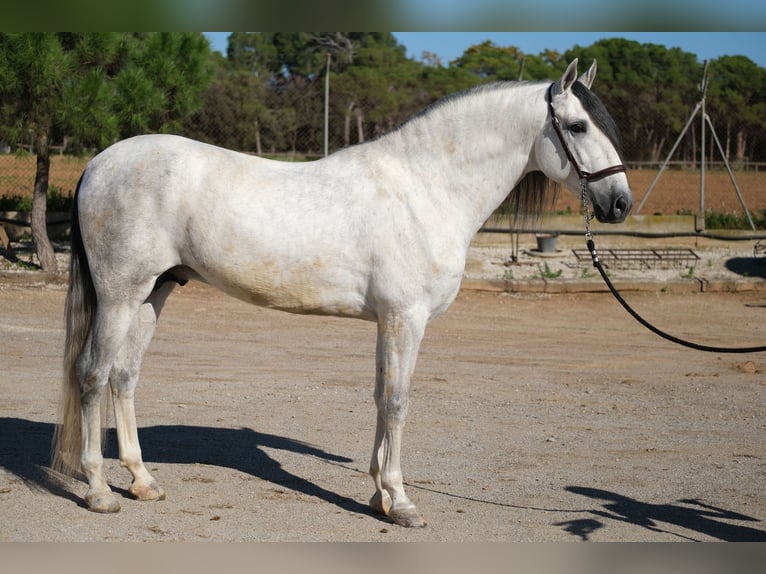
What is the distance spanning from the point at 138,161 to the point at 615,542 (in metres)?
2.75

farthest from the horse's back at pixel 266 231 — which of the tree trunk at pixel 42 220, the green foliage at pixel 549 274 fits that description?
the green foliage at pixel 549 274

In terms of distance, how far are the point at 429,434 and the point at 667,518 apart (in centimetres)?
173

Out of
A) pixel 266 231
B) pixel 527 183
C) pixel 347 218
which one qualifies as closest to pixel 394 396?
pixel 347 218

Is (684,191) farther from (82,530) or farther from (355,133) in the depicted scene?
(82,530)

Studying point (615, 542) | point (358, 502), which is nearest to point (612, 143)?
point (615, 542)

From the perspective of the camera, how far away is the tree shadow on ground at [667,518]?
157 inches

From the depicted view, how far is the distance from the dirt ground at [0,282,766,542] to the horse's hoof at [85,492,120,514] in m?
0.06

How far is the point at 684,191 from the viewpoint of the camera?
19375 mm

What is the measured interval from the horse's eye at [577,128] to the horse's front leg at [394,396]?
1.10 m

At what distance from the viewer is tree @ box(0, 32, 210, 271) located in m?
10.2

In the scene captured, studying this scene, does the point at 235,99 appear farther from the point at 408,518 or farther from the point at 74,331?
the point at 408,518

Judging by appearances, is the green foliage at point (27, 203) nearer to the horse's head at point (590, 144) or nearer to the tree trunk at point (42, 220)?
the tree trunk at point (42, 220)
